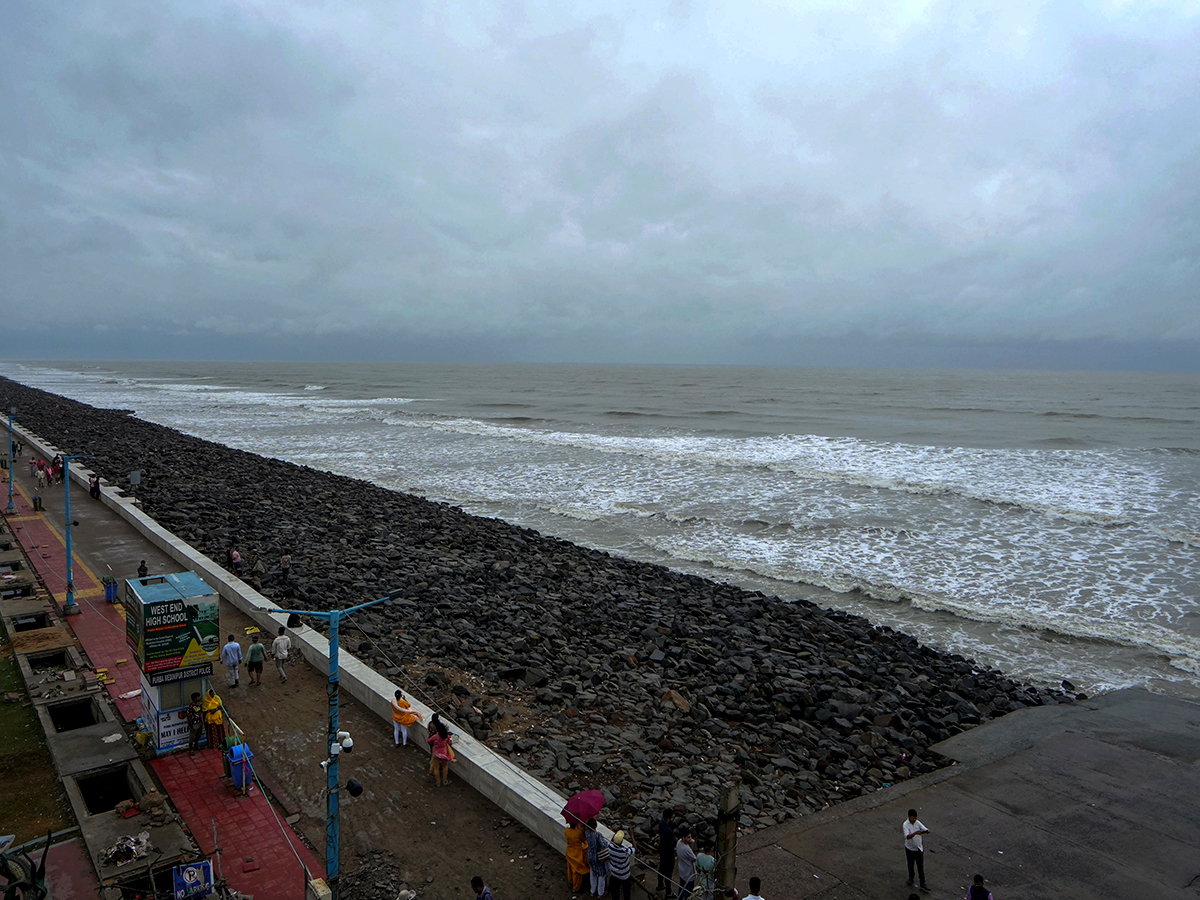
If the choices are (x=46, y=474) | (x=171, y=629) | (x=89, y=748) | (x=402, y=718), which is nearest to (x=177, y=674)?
(x=171, y=629)

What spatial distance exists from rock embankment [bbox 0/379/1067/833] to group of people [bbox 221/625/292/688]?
1.60m

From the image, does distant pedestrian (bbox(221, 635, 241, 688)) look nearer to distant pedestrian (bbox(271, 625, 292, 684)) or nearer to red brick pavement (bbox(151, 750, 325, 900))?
distant pedestrian (bbox(271, 625, 292, 684))

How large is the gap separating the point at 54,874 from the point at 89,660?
22.1 ft

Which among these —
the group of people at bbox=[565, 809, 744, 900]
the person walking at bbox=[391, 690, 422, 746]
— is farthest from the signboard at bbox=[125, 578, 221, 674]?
the group of people at bbox=[565, 809, 744, 900]

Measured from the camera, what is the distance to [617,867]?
801 centimetres

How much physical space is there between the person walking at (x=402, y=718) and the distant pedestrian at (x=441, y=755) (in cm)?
87

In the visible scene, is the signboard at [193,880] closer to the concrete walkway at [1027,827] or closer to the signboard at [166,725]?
the signboard at [166,725]

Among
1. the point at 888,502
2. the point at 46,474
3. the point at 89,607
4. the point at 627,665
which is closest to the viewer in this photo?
the point at 627,665

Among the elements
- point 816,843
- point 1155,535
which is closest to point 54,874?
point 816,843

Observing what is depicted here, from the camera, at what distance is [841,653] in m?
16.8

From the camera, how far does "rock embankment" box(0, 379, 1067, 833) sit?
11.5 metres

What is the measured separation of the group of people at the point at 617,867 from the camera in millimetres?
8023

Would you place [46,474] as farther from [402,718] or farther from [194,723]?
[402,718]

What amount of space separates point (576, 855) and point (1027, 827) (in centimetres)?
655
